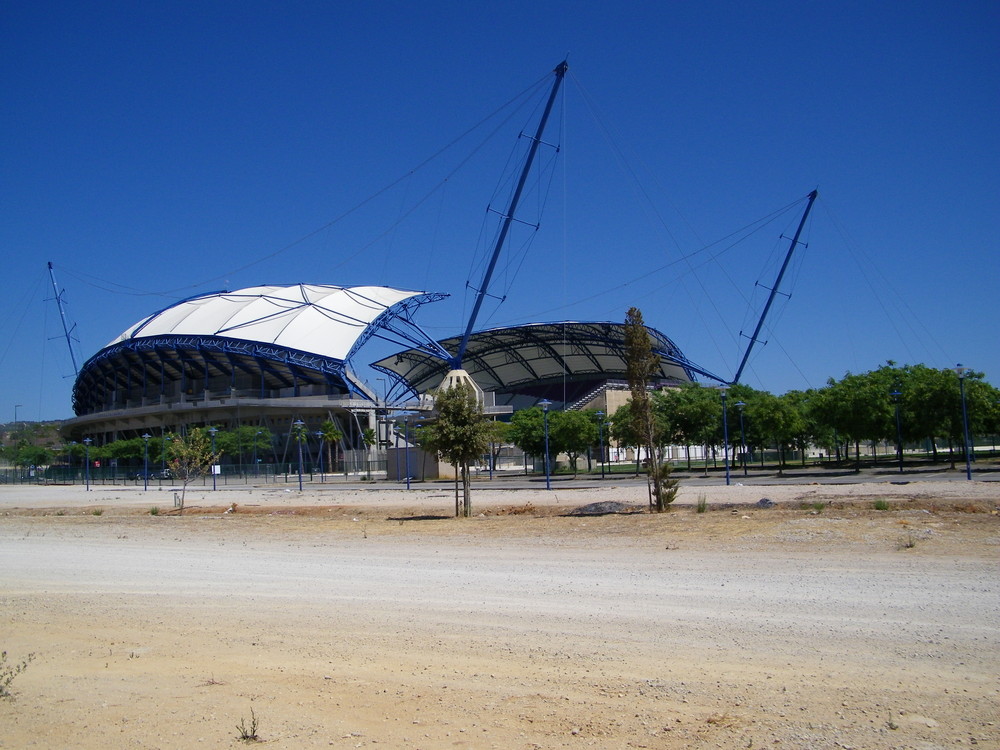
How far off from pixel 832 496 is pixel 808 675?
21.7 metres

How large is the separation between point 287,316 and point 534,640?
305ft

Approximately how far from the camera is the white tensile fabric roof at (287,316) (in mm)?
94500

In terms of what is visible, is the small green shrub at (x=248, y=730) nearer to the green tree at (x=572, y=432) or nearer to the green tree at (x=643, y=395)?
the green tree at (x=643, y=395)

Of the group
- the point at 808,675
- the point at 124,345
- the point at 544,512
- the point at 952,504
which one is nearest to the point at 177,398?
the point at 124,345

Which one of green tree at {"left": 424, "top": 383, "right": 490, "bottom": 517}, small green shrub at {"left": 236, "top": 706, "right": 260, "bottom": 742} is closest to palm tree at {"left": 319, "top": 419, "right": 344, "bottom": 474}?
green tree at {"left": 424, "top": 383, "right": 490, "bottom": 517}

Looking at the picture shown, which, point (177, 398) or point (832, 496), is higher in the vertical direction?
point (177, 398)

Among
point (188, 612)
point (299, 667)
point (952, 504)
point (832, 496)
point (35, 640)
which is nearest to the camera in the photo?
point (299, 667)

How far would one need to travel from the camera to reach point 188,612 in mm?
12742

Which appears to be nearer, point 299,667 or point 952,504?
point 299,667

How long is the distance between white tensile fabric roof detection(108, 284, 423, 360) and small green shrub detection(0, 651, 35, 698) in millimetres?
82688

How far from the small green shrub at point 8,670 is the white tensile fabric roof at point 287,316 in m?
82.7

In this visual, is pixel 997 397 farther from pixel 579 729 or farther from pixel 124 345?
pixel 124 345

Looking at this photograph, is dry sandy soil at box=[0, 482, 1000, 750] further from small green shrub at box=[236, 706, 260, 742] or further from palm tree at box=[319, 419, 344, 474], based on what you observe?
palm tree at box=[319, 419, 344, 474]

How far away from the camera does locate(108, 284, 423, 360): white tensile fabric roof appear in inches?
3720
